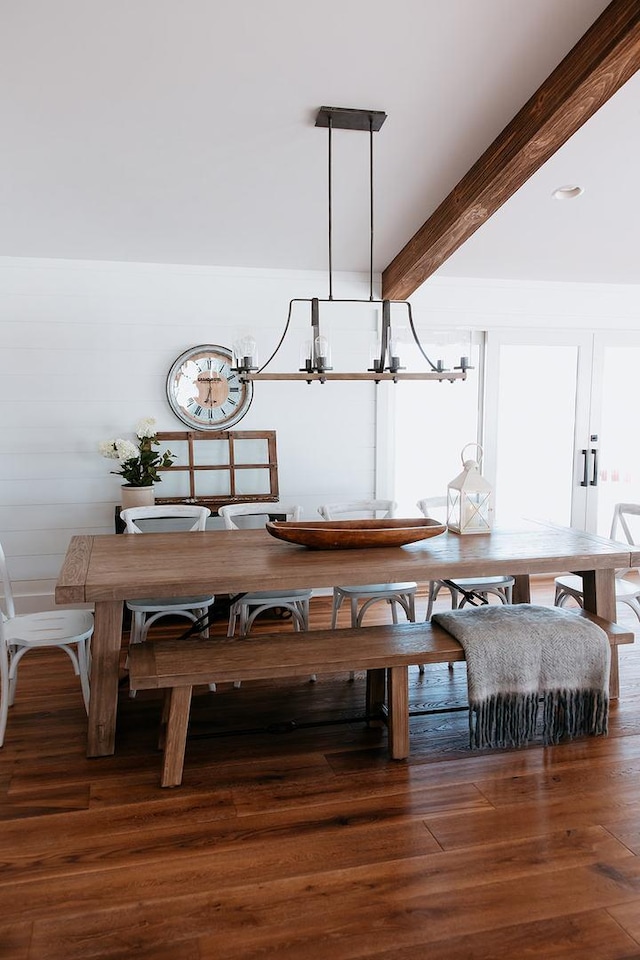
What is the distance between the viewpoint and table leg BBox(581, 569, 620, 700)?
328 centimetres

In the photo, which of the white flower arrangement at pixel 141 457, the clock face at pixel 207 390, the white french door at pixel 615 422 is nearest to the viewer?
the white flower arrangement at pixel 141 457

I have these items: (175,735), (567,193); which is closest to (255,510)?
(175,735)

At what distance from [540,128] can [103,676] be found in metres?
3.04

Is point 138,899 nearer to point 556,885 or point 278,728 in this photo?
point 278,728

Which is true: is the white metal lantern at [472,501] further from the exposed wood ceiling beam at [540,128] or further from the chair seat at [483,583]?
the exposed wood ceiling beam at [540,128]

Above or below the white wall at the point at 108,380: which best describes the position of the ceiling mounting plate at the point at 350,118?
above

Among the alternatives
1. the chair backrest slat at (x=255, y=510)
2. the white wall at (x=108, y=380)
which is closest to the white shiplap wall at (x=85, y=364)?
the white wall at (x=108, y=380)

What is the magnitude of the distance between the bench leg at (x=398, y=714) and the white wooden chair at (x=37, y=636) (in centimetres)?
131

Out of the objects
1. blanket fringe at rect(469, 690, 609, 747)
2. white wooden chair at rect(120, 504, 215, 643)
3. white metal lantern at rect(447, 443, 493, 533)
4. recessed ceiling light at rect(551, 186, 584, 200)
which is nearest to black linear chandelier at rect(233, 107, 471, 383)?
white metal lantern at rect(447, 443, 493, 533)

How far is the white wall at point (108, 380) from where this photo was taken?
4637 mm

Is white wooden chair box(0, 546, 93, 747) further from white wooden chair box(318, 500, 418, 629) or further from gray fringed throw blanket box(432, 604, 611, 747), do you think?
gray fringed throw blanket box(432, 604, 611, 747)

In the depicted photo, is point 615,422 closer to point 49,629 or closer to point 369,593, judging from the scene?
point 369,593

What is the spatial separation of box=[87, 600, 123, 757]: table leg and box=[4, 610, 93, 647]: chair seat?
0.21 meters

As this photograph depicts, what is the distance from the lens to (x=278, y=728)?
115 inches
